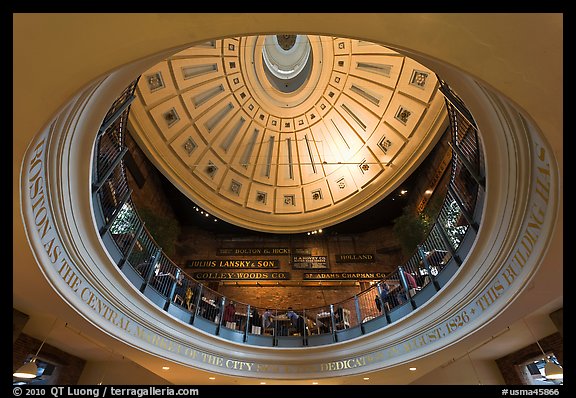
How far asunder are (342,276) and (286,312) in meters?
4.09

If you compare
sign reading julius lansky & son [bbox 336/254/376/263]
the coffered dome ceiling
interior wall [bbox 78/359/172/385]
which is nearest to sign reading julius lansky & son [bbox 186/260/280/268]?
the coffered dome ceiling

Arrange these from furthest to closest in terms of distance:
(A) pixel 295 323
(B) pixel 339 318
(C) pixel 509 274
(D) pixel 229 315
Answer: (A) pixel 295 323 → (D) pixel 229 315 → (B) pixel 339 318 → (C) pixel 509 274

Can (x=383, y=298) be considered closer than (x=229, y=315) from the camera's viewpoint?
Yes

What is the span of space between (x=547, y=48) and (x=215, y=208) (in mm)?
13038

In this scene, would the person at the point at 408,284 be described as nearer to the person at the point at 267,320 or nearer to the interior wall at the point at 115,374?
the person at the point at 267,320

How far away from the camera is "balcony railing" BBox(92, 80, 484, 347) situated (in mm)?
5285

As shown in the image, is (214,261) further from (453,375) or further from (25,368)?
(453,375)

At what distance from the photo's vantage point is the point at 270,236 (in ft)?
49.2

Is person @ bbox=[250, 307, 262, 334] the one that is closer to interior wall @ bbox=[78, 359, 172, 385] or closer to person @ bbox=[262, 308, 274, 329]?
person @ bbox=[262, 308, 274, 329]

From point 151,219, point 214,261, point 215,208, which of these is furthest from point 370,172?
point 151,219

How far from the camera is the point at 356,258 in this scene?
44.6ft

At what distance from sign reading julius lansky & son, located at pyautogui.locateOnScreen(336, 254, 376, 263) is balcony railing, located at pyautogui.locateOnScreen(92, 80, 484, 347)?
3.74 meters

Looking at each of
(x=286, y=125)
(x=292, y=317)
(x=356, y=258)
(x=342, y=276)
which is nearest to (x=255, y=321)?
(x=292, y=317)

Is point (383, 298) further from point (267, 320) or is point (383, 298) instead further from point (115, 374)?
point (115, 374)
